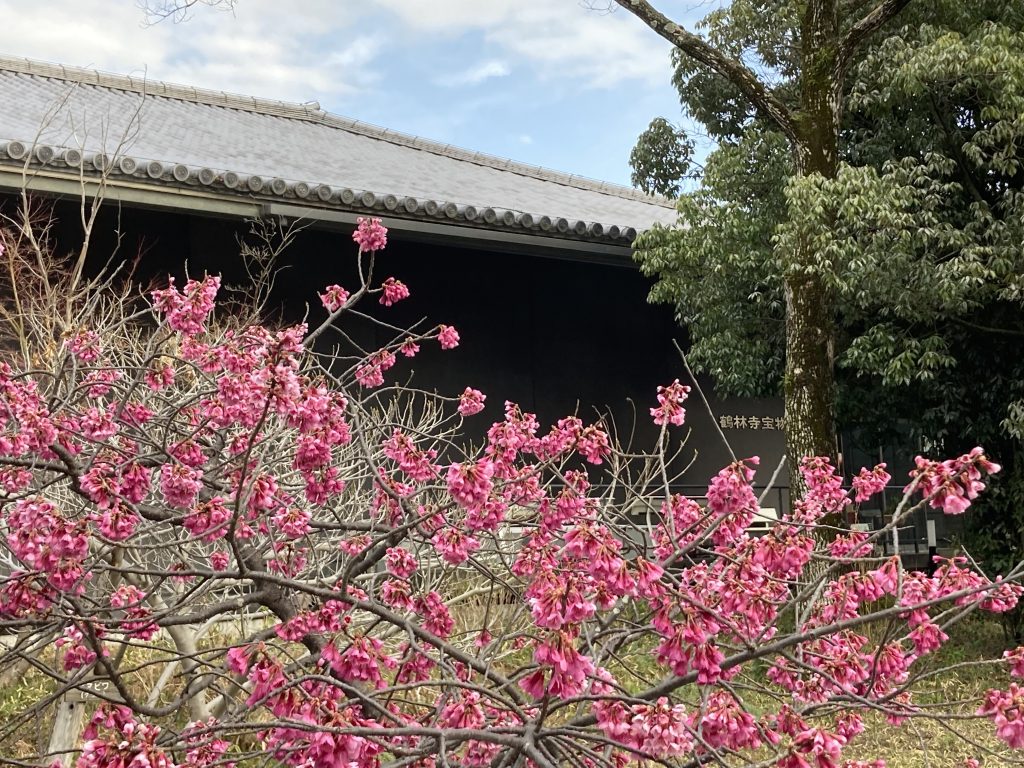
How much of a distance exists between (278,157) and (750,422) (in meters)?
5.42

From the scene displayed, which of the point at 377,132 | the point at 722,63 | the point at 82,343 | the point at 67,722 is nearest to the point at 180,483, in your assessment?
the point at 82,343

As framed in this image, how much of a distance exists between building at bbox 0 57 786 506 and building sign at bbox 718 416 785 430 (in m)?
0.01

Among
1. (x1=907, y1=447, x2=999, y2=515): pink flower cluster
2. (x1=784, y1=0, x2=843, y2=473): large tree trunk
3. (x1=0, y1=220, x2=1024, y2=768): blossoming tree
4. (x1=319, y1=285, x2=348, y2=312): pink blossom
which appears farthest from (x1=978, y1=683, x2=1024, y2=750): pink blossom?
(x1=784, y1=0, x2=843, y2=473): large tree trunk

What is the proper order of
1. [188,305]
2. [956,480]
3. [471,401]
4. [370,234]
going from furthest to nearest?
[370,234]
[471,401]
[188,305]
[956,480]

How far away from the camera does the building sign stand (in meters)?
10.5

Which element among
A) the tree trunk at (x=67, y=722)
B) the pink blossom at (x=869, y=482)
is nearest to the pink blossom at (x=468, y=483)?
the pink blossom at (x=869, y=482)

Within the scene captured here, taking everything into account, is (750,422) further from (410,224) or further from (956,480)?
(956,480)

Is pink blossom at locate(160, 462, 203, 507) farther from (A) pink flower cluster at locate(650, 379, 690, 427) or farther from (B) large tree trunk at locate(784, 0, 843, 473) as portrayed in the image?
(B) large tree trunk at locate(784, 0, 843, 473)

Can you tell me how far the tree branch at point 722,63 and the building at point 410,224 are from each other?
1.61m

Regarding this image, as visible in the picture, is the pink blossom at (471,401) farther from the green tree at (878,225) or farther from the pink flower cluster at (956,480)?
the green tree at (878,225)

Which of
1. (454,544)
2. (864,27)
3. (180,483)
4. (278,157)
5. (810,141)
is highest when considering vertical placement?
(864,27)

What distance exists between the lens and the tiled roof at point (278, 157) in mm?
6695

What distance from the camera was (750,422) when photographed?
1061 centimetres

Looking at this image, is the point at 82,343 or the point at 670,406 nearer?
the point at 670,406
